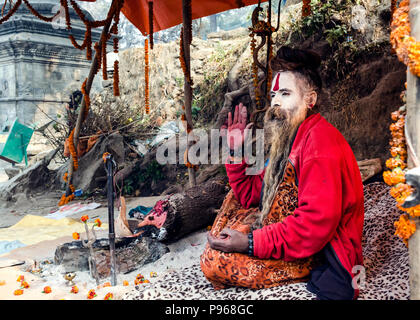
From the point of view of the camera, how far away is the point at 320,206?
1807mm

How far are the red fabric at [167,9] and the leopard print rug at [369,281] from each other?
2780 mm

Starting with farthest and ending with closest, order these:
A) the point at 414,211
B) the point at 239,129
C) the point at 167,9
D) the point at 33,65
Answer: the point at 33,65 → the point at 167,9 → the point at 239,129 → the point at 414,211

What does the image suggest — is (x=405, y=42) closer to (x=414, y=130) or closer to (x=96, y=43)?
(x=414, y=130)

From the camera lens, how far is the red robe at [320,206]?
71.8 inches

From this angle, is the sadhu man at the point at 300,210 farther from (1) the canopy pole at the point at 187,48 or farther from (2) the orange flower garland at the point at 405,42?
(1) the canopy pole at the point at 187,48

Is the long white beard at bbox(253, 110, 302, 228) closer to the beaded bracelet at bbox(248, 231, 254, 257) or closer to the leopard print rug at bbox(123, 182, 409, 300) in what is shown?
the beaded bracelet at bbox(248, 231, 254, 257)

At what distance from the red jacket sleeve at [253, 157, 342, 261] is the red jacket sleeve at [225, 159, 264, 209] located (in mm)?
707

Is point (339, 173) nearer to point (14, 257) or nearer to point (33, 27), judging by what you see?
point (14, 257)

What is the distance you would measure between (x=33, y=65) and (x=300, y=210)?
10892 millimetres

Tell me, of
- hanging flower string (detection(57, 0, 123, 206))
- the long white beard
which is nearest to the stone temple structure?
hanging flower string (detection(57, 0, 123, 206))

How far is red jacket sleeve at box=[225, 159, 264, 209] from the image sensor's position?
2.64m

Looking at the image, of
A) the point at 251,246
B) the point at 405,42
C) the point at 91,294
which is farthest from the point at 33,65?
the point at 405,42
